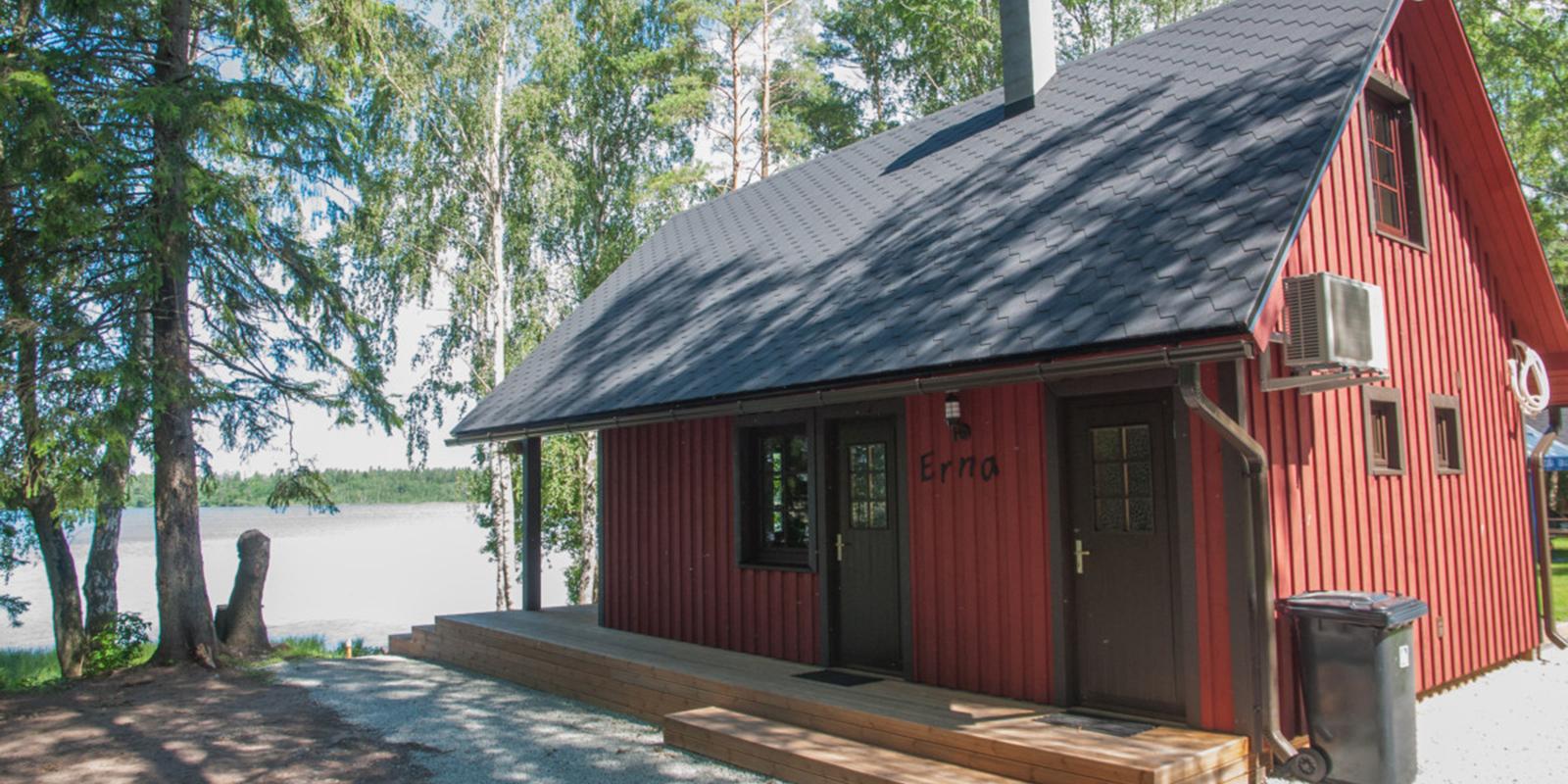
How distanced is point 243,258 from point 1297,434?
9.21 m

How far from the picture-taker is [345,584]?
32.6 metres

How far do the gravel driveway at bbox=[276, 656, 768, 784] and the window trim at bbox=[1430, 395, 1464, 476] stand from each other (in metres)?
5.31

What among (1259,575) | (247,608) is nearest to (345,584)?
(247,608)

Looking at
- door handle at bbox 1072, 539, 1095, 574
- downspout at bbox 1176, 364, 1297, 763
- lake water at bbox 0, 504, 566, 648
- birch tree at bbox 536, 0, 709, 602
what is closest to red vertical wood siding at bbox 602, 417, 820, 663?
door handle at bbox 1072, 539, 1095, 574

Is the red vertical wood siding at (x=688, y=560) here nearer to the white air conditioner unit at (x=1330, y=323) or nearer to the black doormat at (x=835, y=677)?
the black doormat at (x=835, y=677)

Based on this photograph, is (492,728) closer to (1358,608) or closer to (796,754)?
(796,754)

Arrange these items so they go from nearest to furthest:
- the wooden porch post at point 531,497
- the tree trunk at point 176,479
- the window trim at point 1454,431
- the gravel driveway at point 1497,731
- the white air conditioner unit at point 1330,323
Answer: the white air conditioner unit at point 1330,323 < the gravel driveway at point 1497,731 < the window trim at point 1454,431 < the tree trunk at point 176,479 < the wooden porch post at point 531,497

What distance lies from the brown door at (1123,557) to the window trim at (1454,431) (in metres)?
2.96

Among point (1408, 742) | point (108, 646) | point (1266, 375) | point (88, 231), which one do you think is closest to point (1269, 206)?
point (1266, 375)

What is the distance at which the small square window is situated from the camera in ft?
27.6

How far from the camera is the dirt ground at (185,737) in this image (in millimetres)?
6402

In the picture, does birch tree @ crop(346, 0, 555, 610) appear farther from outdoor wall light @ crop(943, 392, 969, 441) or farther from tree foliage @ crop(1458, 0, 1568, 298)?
tree foliage @ crop(1458, 0, 1568, 298)

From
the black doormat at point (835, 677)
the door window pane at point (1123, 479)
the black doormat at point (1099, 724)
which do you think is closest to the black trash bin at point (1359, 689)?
the black doormat at point (1099, 724)

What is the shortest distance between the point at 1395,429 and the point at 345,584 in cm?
3145
